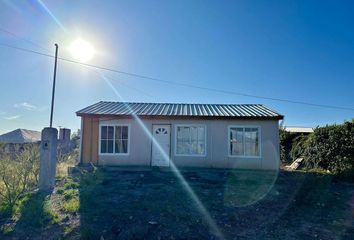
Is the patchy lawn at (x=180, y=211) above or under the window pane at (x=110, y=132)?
under

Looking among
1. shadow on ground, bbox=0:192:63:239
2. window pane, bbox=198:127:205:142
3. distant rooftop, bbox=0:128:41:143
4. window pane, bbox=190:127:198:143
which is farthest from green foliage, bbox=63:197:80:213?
distant rooftop, bbox=0:128:41:143

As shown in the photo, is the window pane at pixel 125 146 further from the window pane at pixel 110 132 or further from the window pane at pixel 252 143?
the window pane at pixel 252 143

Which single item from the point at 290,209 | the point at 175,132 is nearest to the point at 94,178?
the point at 175,132

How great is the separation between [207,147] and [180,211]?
21.6ft

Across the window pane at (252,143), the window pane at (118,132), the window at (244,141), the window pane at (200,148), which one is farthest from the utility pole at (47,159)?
the window pane at (252,143)

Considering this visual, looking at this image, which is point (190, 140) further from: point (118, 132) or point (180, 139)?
point (118, 132)

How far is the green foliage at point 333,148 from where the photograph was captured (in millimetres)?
11289

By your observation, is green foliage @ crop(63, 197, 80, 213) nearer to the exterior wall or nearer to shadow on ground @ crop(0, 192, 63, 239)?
shadow on ground @ crop(0, 192, 63, 239)

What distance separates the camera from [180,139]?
41.2 feet

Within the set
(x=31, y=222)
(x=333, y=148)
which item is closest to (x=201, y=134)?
(x=333, y=148)

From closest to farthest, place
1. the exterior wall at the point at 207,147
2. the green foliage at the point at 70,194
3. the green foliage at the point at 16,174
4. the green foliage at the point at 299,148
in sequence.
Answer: the green foliage at the point at 16,174, the green foliage at the point at 70,194, the exterior wall at the point at 207,147, the green foliage at the point at 299,148

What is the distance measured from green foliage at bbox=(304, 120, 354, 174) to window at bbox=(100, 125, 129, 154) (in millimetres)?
9705

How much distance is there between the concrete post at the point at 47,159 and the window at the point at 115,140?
3759 mm

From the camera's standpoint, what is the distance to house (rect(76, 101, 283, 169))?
12.4 metres
